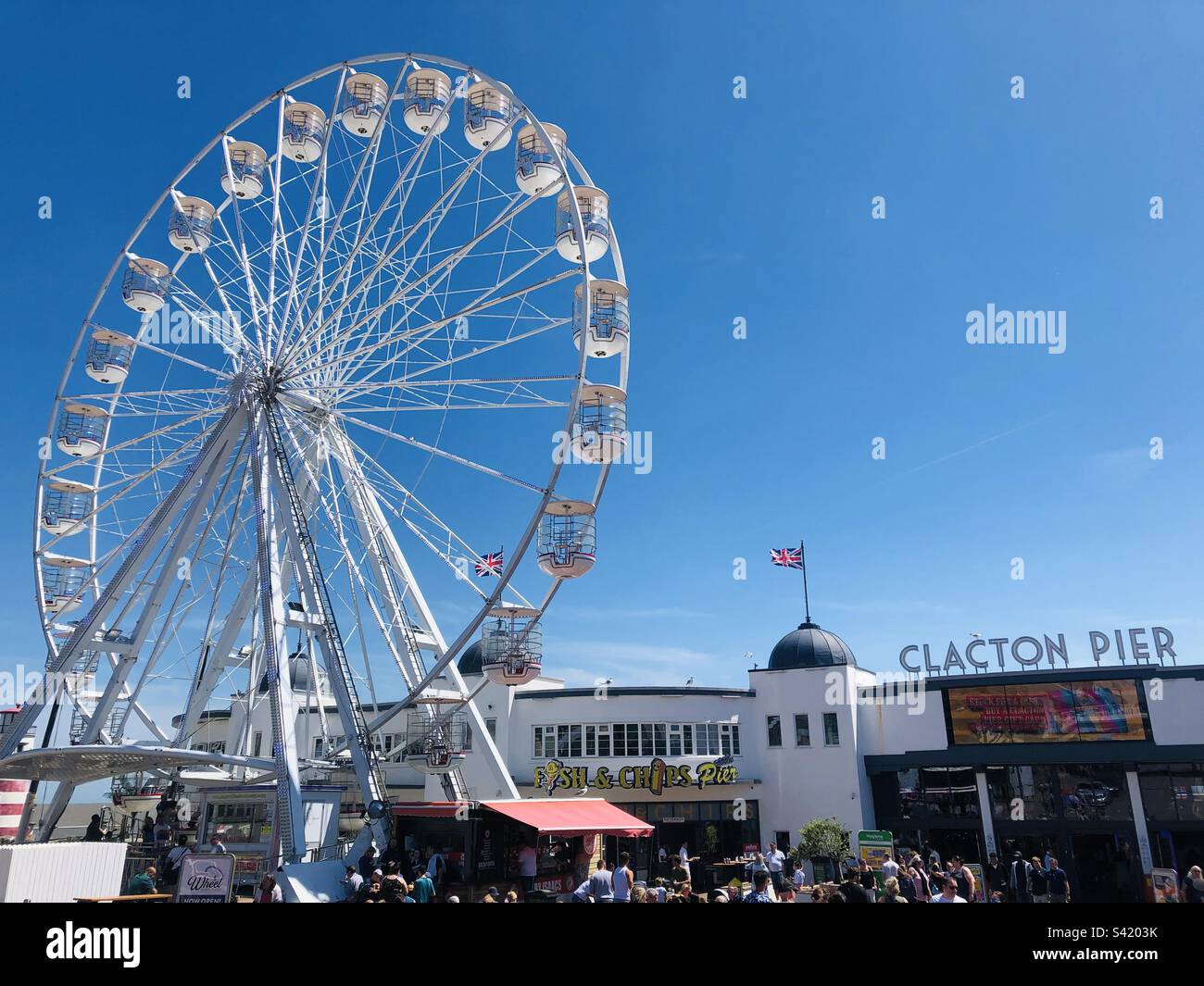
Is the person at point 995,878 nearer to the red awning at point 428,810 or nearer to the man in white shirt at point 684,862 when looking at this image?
the man in white shirt at point 684,862

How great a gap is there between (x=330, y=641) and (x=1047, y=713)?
25.9 metres

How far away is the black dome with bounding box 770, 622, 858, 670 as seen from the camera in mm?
38463

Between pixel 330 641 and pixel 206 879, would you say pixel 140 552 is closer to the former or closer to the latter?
pixel 330 641

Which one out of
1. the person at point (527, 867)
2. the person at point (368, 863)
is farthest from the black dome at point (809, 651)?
the person at point (368, 863)

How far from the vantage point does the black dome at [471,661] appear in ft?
135

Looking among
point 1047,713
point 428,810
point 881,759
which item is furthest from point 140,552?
point 1047,713

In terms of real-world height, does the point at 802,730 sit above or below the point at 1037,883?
above

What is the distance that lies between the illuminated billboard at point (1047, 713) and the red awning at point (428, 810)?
20.9 m

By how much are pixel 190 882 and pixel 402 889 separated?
3.45 meters

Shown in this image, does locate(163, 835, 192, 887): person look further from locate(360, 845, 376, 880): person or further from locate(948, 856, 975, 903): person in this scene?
locate(948, 856, 975, 903): person

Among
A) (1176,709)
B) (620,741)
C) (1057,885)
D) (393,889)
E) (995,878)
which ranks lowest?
(995,878)

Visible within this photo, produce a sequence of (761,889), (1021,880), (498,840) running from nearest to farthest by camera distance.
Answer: (761,889)
(498,840)
(1021,880)

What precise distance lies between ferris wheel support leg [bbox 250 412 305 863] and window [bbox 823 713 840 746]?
73.0 ft

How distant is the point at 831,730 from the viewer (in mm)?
36250
